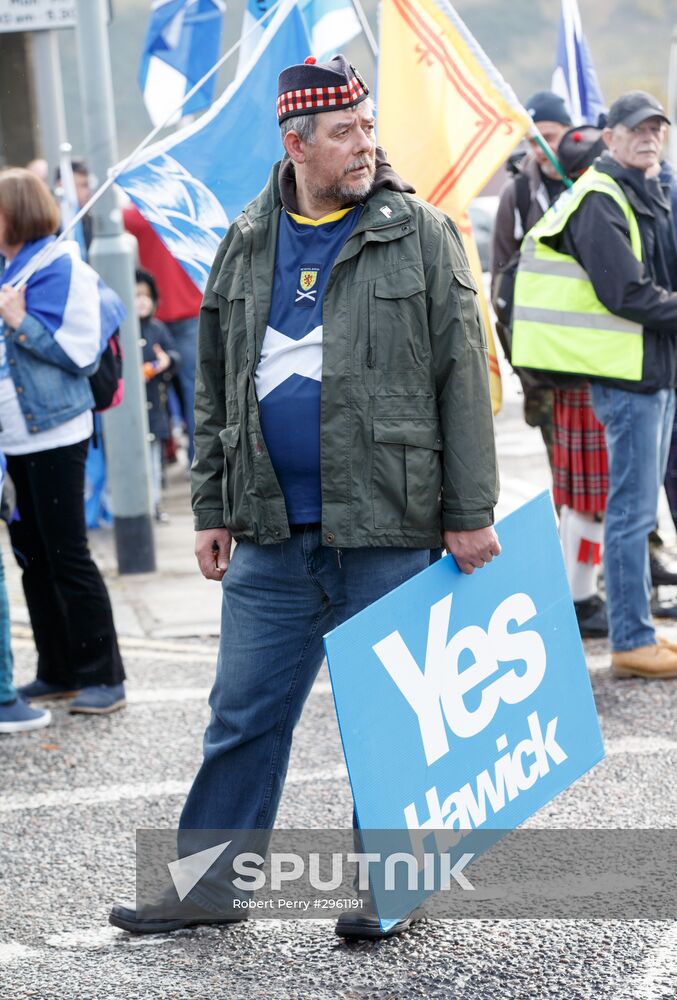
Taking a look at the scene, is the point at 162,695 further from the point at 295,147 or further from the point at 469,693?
the point at 295,147

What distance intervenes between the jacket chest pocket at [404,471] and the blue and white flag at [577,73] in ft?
13.0

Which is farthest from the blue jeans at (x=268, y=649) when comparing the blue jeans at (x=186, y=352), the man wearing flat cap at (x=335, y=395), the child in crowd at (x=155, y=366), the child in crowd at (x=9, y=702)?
the blue jeans at (x=186, y=352)

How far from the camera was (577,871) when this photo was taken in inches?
150

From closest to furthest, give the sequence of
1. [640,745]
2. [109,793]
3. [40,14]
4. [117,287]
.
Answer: [109,793] < [640,745] < [117,287] < [40,14]

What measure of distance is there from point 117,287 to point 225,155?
2326 millimetres

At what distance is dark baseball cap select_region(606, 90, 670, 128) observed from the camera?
203 inches

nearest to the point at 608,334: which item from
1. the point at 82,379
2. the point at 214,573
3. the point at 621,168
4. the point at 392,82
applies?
the point at 621,168

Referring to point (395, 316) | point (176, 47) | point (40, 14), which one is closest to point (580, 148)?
point (176, 47)

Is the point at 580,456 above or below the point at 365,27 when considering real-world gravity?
below

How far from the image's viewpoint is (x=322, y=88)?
3.16 meters

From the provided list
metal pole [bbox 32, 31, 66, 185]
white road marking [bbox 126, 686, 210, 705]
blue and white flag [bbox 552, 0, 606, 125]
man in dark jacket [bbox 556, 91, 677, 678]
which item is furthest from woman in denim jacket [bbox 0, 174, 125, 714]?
metal pole [bbox 32, 31, 66, 185]

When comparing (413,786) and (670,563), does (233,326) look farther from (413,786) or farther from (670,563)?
(670,563)

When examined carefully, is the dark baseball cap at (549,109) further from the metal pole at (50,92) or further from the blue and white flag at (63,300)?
the metal pole at (50,92)

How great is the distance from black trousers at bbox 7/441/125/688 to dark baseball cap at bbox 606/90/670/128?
2.24m
